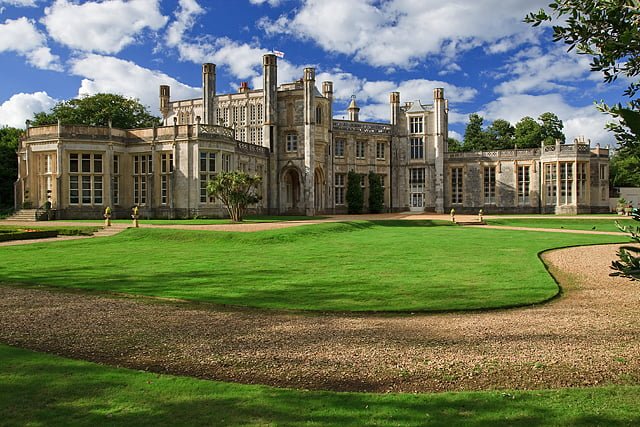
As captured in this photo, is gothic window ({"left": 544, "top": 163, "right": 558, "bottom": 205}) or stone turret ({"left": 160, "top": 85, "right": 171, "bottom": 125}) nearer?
gothic window ({"left": 544, "top": 163, "right": 558, "bottom": 205})

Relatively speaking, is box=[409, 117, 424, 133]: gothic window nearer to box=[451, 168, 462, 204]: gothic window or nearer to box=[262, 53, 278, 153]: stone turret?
box=[451, 168, 462, 204]: gothic window

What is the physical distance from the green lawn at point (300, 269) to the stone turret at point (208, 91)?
28.0m

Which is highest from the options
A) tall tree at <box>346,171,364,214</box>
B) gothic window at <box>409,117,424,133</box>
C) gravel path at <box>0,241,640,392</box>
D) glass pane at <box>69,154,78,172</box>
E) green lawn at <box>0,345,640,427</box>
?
gothic window at <box>409,117,424,133</box>

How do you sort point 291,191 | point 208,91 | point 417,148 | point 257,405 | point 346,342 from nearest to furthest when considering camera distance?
1. point 257,405
2. point 346,342
3. point 208,91
4. point 291,191
5. point 417,148

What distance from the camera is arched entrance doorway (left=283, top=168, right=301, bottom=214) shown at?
48.2 metres

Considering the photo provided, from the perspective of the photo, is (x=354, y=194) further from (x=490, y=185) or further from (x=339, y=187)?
(x=490, y=185)

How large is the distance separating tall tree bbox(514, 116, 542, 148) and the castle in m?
17.9

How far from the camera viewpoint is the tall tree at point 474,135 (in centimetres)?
7506

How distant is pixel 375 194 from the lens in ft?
175

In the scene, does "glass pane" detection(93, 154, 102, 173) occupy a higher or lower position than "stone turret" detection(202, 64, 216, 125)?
lower

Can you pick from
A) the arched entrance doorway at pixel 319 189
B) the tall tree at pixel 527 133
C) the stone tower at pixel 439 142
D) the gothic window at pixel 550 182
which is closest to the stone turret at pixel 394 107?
the stone tower at pixel 439 142

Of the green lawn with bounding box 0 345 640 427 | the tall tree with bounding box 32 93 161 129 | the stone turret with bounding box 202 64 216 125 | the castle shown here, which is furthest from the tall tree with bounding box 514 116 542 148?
the green lawn with bounding box 0 345 640 427

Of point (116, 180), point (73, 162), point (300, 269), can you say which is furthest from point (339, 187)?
point (300, 269)

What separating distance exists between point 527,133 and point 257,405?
237 ft
